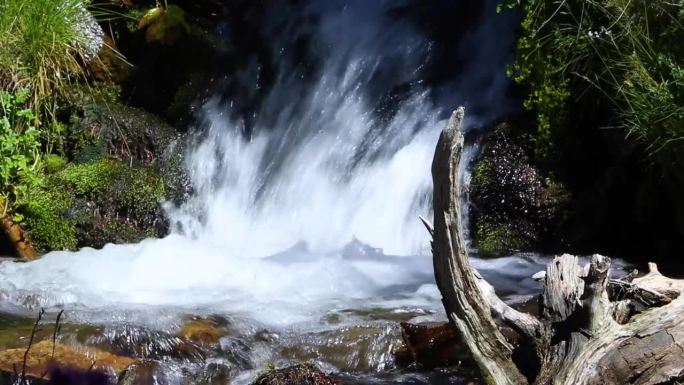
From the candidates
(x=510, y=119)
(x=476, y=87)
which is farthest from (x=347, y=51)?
(x=510, y=119)

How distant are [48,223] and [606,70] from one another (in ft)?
14.8

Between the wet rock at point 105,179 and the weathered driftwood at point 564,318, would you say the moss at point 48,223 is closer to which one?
the wet rock at point 105,179

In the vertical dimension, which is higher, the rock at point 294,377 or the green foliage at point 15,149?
the green foliage at point 15,149

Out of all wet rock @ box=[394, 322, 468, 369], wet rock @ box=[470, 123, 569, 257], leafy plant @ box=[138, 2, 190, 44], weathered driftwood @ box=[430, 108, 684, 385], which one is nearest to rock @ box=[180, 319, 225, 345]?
wet rock @ box=[394, 322, 468, 369]

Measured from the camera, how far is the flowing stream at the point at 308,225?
16.9ft

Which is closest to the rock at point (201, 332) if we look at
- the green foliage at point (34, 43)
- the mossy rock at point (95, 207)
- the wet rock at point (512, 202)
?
the mossy rock at point (95, 207)

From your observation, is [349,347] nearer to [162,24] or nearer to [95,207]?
[95,207]

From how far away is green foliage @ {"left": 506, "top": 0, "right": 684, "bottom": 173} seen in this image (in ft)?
19.2

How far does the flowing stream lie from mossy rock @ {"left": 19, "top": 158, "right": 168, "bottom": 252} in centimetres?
26

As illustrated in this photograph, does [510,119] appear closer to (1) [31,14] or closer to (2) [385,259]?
(2) [385,259]

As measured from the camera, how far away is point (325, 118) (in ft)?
29.0

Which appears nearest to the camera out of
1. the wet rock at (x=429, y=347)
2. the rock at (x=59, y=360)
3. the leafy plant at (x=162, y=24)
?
the rock at (x=59, y=360)

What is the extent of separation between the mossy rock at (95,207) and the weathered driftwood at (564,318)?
457 cm

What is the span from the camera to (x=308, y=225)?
7949mm
